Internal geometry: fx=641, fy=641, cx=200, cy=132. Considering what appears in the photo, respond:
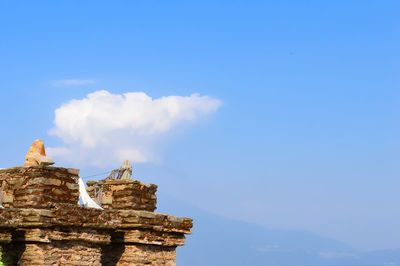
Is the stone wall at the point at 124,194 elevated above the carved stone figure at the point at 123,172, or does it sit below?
below

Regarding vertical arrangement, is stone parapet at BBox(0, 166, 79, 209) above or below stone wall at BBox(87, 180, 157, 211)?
below

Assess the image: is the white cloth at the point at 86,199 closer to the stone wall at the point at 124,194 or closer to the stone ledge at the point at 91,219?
the stone wall at the point at 124,194

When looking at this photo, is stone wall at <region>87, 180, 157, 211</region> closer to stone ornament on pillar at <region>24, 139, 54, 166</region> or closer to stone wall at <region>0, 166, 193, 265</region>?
stone wall at <region>0, 166, 193, 265</region>

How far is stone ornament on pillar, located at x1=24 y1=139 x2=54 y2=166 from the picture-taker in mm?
16131

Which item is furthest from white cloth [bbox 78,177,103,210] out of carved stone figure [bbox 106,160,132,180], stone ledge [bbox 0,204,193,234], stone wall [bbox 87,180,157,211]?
carved stone figure [bbox 106,160,132,180]

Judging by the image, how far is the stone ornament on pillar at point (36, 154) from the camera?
16131 millimetres

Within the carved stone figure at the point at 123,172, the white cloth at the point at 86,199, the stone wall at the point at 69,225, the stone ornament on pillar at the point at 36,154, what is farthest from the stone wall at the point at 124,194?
the stone ornament on pillar at the point at 36,154

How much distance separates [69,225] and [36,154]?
2.30 meters

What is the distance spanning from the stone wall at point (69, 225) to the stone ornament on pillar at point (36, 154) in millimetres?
654

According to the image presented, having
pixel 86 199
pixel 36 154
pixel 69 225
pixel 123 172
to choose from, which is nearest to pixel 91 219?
pixel 69 225

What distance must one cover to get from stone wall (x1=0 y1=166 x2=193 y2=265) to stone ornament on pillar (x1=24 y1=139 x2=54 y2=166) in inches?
25.7

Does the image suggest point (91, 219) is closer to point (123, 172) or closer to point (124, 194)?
point (124, 194)

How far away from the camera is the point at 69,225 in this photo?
15086 mm

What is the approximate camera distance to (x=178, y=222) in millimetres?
18203
